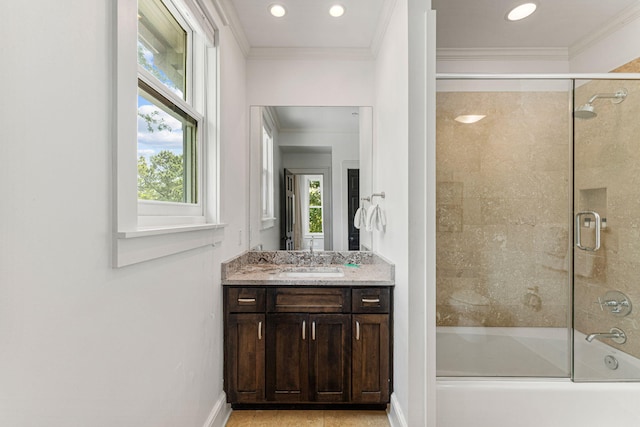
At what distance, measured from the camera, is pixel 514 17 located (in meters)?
2.21

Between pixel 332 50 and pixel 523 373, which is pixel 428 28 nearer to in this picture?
pixel 332 50

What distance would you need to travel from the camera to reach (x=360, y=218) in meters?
2.56

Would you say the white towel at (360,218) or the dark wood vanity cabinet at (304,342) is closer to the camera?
the dark wood vanity cabinet at (304,342)

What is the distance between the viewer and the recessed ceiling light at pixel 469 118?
2.24 meters

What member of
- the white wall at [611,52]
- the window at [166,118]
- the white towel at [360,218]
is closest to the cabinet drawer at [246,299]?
the window at [166,118]

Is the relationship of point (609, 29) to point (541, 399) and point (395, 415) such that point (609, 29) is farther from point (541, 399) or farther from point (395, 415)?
point (395, 415)

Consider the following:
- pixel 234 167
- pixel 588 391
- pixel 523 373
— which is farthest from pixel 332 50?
pixel 588 391

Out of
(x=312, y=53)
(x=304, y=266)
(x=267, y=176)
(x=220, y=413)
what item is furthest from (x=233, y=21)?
(x=220, y=413)

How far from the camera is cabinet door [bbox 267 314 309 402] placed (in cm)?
204

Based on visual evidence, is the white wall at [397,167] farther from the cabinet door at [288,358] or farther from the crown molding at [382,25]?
the cabinet door at [288,358]

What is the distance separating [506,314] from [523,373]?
0.40 metres

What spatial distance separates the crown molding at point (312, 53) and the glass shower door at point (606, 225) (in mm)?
1455

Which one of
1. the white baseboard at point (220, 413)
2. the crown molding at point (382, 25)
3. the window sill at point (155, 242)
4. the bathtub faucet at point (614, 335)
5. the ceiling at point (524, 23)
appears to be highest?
the ceiling at point (524, 23)

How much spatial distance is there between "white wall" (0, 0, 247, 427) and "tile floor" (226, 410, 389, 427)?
0.90m
